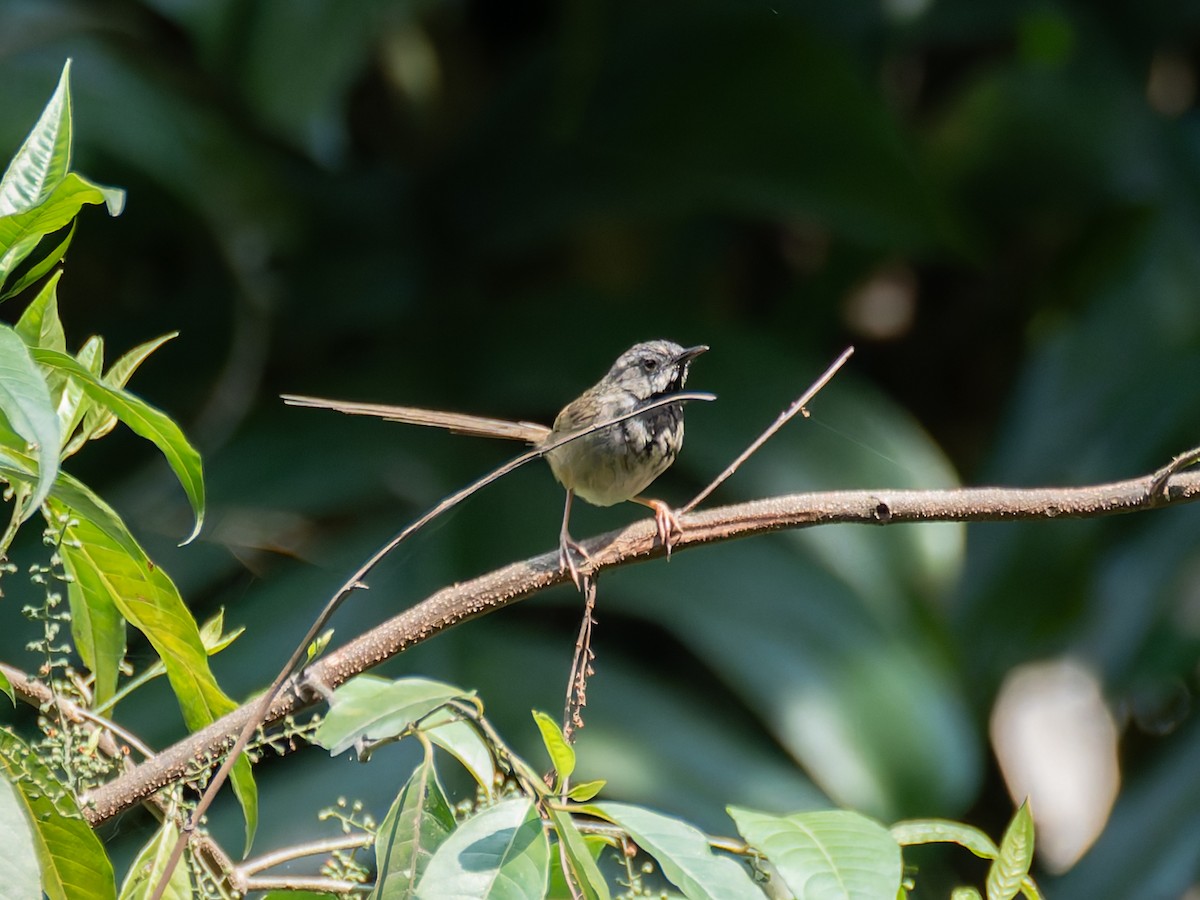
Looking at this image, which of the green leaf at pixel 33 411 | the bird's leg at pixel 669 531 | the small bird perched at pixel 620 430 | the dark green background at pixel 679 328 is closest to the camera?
the green leaf at pixel 33 411

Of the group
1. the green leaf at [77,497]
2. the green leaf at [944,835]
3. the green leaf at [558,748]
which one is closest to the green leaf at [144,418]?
the green leaf at [77,497]

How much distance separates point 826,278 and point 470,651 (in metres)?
2.16

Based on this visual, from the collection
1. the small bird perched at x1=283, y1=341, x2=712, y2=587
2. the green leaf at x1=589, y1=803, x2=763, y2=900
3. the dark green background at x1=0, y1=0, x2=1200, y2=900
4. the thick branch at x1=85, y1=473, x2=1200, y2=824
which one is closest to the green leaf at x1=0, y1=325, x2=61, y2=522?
the thick branch at x1=85, y1=473, x2=1200, y2=824

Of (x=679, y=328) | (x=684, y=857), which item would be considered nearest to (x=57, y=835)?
(x=684, y=857)

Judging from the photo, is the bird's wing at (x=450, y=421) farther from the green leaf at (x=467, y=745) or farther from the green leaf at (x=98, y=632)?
the green leaf at (x=467, y=745)

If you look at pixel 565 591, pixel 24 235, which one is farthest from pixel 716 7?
pixel 24 235

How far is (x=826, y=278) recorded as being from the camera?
457 centimetres

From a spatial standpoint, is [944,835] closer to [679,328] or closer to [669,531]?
[669,531]

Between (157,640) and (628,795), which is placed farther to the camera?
(628,795)

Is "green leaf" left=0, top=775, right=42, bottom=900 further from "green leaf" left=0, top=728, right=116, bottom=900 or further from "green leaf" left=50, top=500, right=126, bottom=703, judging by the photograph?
"green leaf" left=50, top=500, right=126, bottom=703

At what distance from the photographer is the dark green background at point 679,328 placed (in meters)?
3.19

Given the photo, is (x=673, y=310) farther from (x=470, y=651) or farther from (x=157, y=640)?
(x=157, y=640)

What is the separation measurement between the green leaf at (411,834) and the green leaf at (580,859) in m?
0.13

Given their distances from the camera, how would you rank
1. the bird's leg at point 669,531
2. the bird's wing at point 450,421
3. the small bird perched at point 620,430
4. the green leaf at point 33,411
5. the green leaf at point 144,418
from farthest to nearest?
the small bird perched at point 620,430 → the bird's wing at point 450,421 → the bird's leg at point 669,531 → the green leaf at point 144,418 → the green leaf at point 33,411
